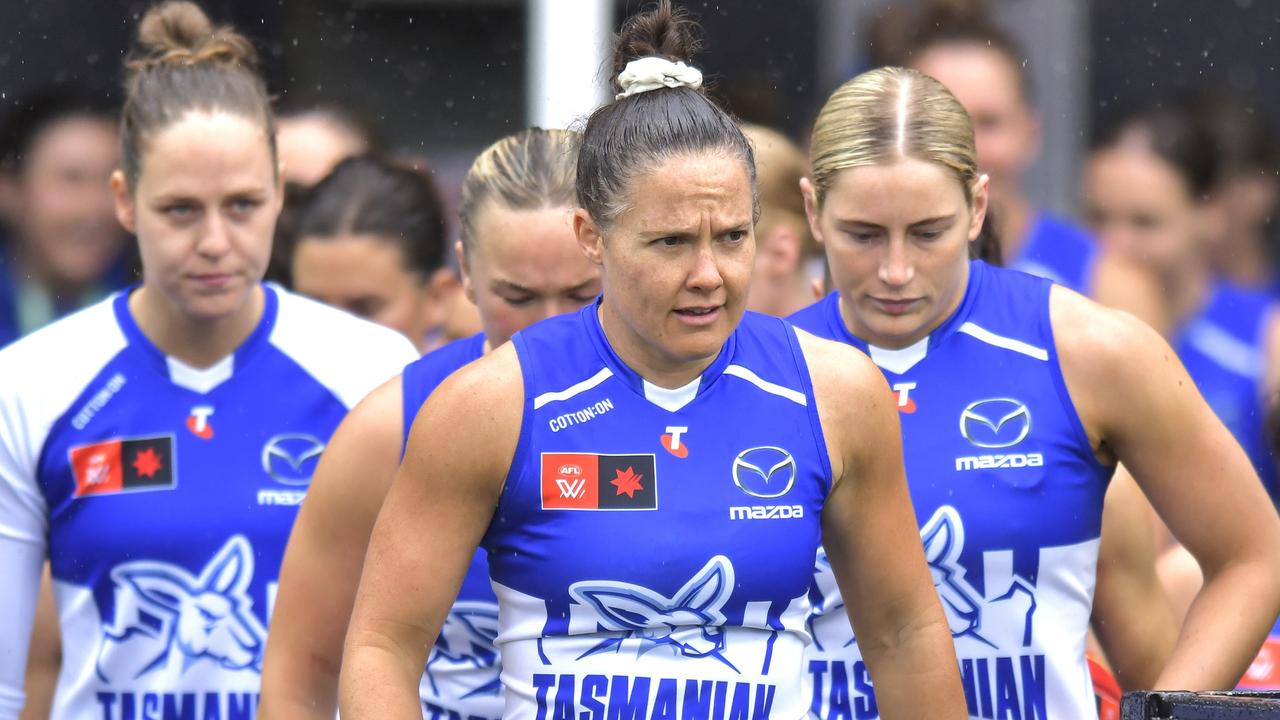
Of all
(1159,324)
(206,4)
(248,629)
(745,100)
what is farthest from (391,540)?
(206,4)

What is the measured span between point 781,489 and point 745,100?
302 cm

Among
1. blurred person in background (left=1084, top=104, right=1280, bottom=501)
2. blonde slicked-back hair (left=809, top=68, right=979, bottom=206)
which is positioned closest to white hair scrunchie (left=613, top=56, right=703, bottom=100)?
blonde slicked-back hair (left=809, top=68, right=979, bottom=206)

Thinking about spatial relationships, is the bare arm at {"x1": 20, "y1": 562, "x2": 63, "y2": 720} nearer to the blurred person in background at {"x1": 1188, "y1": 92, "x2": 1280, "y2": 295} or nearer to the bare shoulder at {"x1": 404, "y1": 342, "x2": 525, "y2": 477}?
the bare shoulder at {"x1": 404, "y1": 342, "x2": 525, "y2": 477}

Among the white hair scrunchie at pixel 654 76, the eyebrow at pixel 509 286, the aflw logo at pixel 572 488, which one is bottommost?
the aflw logo at pixel 572 488

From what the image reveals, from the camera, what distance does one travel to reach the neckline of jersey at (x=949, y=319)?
3566 millimetres

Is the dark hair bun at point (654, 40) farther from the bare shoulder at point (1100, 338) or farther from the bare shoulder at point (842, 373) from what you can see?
the bare shoulder at point (1100, 338)

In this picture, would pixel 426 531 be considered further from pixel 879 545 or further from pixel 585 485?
pixel 879 545

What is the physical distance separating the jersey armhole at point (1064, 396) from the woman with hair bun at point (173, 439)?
4.27 ft

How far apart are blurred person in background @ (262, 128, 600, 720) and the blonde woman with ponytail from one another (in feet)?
1.71

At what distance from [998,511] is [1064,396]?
23 cm

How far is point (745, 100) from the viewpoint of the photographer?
5750 mm

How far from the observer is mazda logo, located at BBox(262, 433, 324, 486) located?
3.94m

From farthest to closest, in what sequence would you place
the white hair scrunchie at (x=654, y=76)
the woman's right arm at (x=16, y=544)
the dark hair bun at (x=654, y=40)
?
the woman's right arm at (x=16, y=544), the dark hair bun at (x=654, y=40), the white hair scrunchie at (x=654, y=76)

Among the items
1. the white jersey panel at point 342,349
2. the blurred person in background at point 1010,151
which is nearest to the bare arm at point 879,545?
the white jersey panel at point 342,349
